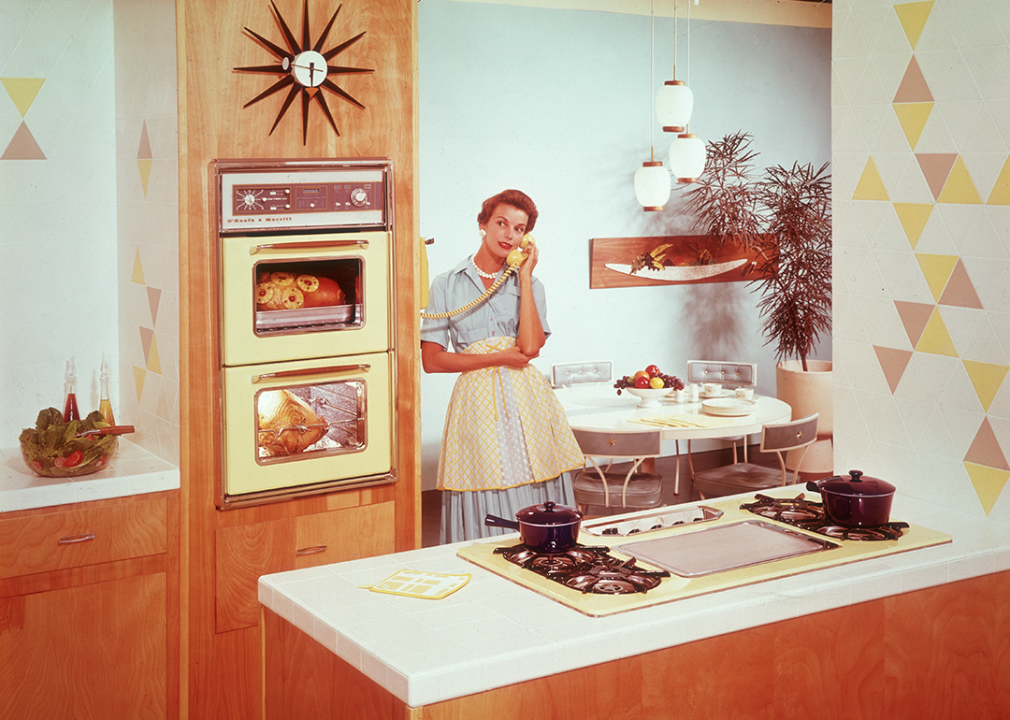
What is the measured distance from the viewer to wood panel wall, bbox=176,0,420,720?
3209 millimetres

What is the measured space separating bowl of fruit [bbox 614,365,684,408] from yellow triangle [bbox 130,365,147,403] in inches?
112

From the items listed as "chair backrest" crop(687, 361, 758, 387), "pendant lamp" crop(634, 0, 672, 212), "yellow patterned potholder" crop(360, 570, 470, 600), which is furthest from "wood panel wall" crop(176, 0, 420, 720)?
"chair backrest" crop(687, 361, 758, 387)

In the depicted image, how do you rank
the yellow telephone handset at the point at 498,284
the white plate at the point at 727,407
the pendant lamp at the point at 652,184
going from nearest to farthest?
1. the yellow telephone handset at the point at 498,284
2. the white plate at the point at 727,407
3. the pendant lamp at the point at 652,184

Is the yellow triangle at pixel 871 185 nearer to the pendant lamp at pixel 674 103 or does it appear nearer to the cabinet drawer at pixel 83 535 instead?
the cabinet drawer at pixel 83 535

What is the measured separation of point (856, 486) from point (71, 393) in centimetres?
257

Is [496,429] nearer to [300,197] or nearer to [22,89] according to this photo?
[300,197]

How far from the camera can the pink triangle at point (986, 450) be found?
2.44 m

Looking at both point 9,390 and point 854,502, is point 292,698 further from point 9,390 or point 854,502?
point 9,390

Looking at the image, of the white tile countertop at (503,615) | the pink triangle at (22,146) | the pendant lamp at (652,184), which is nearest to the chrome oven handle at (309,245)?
the pink triangle at (22,146)

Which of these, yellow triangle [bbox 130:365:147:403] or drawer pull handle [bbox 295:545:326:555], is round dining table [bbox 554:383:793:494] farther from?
yellow triangle [bbox 130:365:147:403]

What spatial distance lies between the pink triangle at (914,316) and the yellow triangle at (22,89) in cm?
279

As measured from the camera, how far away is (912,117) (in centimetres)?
257

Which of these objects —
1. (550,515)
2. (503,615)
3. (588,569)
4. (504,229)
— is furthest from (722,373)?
(503,615)

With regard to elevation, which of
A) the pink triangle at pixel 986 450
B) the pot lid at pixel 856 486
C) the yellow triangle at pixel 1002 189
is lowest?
the pot lid at pixel 856 486
